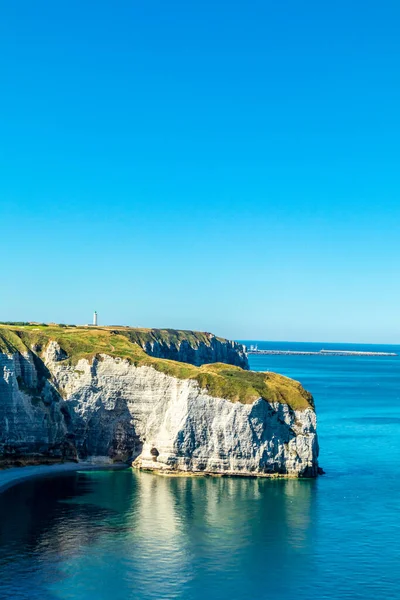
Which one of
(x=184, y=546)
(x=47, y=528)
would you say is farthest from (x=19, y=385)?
(x=184, y=546)

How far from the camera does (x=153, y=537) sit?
54.6m

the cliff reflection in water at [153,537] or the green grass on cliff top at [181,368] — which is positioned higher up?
the green grass on cliff top at [181,368]

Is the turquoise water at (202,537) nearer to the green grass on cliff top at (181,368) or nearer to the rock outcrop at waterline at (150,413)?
the rock outcrop at waterline at (150,413)

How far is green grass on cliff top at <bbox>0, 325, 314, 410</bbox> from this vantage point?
78.7 m

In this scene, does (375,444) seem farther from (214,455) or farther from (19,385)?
(19,385)

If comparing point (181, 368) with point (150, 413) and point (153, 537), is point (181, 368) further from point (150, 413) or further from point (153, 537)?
point (153, 537)

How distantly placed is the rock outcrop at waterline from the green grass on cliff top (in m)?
0.16

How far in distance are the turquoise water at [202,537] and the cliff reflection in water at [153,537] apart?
0.10 m

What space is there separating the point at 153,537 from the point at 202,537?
174 inches

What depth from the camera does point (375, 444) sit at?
99062 millimetres

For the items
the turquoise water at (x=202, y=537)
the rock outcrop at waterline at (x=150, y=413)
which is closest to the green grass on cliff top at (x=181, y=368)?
the rock outcrop at waterline at (x=150, y=413)

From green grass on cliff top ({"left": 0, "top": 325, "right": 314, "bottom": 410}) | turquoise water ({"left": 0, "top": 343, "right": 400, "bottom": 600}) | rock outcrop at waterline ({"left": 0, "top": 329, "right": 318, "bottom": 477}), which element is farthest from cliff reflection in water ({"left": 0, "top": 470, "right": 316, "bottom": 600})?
green grass on cliff top ({"left": 0, "top": 325, "right": 314, "bottom": 410})

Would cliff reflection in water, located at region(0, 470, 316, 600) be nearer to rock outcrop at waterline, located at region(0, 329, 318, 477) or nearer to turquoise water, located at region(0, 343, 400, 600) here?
turquoise water, located at region(0, 343, 400, 600)

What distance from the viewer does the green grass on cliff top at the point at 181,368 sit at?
78688 millimetres
